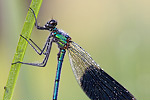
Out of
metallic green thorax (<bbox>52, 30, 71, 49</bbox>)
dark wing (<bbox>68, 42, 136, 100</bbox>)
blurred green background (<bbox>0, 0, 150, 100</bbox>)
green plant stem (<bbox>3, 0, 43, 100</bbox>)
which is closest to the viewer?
green plant stem (<bbox>3, 0, 43, 100</bbox>)

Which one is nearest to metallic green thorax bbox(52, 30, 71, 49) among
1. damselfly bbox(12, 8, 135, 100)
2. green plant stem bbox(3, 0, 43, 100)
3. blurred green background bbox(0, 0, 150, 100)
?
damselfly bbox(12, 8, 135, 100)

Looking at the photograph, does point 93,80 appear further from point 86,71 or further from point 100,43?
point 100,43

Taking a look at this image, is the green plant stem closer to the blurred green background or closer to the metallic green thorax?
the metallic green thorax

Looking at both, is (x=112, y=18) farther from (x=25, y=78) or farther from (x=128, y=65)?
(x=25, y=78)

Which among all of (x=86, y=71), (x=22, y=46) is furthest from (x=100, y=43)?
(x=22, y=46)

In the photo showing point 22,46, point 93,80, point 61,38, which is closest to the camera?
point 22,46

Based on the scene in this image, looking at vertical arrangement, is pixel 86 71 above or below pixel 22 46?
above

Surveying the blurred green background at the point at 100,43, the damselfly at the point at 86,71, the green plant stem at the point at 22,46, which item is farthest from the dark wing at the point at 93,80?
the green plant stem at the point at 22,46
